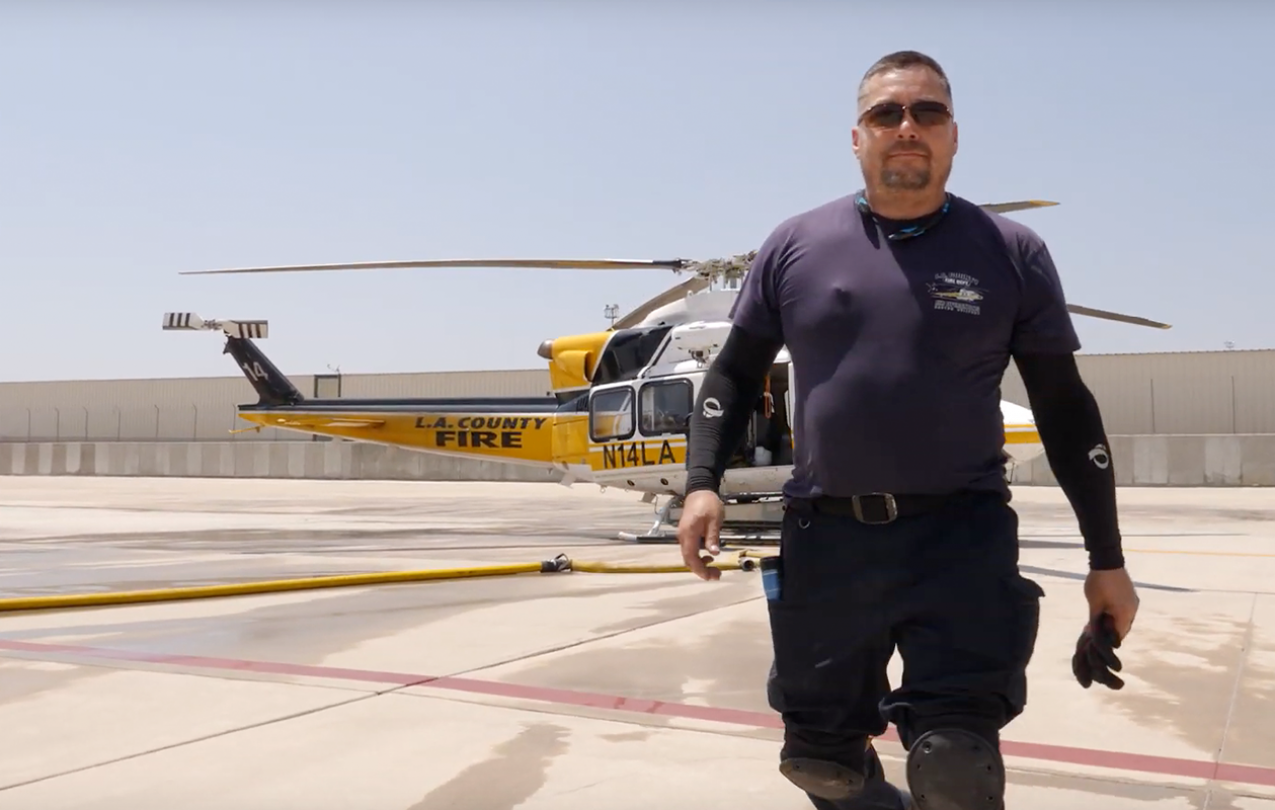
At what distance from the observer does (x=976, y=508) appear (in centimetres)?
239

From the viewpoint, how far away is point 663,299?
13219 mm

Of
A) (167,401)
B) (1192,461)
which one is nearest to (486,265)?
(1192,461)

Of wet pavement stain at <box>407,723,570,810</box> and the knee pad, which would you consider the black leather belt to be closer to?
the knee pad

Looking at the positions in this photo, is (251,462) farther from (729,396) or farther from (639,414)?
(729,396)

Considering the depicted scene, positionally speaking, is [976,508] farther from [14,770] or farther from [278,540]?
[278,540]

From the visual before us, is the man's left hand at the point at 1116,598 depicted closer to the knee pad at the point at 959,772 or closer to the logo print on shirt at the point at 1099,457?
the logo print on shirt at the point at 1099,457

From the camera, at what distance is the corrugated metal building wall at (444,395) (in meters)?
36.6

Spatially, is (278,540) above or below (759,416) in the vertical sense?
below

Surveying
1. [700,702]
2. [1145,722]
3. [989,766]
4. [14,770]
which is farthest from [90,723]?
[1145,722]

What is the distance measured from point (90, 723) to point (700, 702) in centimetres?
220

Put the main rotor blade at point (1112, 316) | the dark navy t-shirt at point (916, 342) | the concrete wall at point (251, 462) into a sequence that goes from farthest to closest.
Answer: the concrete wall at point (251, 462)
the main rotor blade at point (1112, 316)
the dark navy t-shirt at point (916, 342)

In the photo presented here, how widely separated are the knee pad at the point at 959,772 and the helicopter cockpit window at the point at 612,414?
10717mm

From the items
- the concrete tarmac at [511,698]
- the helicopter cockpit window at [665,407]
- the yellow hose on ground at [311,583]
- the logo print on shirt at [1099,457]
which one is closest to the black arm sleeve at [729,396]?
the logo print on shirt at [1099,457]

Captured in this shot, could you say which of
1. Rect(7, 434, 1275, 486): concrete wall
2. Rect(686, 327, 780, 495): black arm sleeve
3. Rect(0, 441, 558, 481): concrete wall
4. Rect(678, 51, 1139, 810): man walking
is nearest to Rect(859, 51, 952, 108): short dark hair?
Rect(678, 51, 1139, 810): man walking
